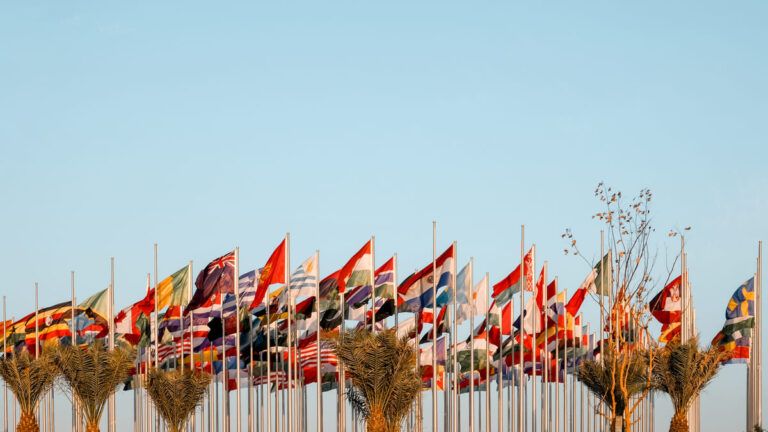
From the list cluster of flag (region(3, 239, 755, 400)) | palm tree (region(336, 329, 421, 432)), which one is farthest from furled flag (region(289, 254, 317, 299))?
palm tree (region(336, 329, 421, 432))

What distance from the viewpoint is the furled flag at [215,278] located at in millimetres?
51219

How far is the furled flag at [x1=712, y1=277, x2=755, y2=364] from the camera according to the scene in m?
53.9

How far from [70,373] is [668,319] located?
26032mm

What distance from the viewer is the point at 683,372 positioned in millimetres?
45219

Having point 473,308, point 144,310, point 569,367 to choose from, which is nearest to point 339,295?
point 473,308

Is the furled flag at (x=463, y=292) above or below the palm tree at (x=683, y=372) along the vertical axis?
above

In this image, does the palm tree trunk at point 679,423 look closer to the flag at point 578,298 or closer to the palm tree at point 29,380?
the flag at point 578,298

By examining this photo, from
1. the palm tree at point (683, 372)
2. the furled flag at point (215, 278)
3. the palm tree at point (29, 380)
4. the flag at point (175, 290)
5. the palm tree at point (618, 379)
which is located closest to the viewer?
the palm tree at point (618, 379)

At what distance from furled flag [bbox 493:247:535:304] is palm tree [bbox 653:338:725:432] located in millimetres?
7701

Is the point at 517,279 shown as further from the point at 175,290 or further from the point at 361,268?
the point at 175,290

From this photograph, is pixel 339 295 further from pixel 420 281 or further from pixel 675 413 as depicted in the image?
pixel 675 413

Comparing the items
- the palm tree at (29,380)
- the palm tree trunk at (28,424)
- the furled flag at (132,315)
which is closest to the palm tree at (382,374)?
the palm tree at (29,380)

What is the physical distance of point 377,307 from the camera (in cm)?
5325

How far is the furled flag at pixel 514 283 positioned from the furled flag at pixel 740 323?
8572mm
